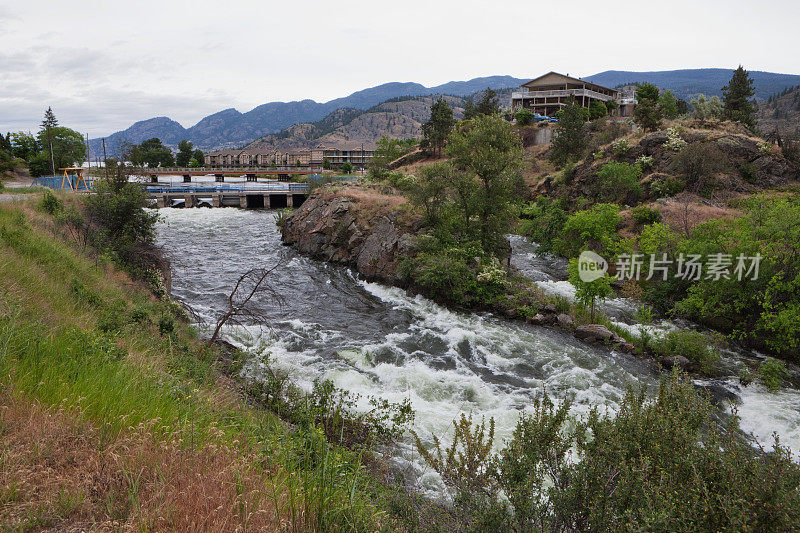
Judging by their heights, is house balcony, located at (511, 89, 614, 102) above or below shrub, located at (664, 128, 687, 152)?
above

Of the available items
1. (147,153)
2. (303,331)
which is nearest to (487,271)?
(303,331)

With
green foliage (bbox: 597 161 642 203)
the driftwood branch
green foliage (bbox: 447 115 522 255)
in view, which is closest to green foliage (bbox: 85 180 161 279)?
the driftwood branch

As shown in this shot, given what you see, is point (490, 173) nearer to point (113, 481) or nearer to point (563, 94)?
point (113, 481)

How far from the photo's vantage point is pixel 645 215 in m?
24.5

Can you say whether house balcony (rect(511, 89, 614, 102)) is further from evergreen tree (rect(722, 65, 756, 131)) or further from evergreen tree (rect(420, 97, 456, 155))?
evergreen tree (rect(722, 65, 756, 131))

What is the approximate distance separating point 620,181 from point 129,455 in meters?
30.6

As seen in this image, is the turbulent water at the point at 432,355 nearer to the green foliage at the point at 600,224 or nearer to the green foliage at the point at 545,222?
the green foliage at the point at 600,224

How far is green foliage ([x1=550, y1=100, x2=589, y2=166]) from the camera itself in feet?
133

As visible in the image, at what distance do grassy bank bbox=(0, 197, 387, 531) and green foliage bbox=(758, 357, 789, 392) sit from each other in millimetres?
11867

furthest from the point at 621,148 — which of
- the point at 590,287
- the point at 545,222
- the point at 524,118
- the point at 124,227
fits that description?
the point at 124,227

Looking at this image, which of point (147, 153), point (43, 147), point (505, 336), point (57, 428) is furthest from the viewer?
point (147, 153)

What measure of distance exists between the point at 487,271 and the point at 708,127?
77.8 ft

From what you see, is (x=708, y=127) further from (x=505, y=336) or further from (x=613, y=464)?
(x=613, y=464)

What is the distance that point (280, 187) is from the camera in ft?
182
